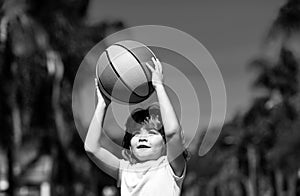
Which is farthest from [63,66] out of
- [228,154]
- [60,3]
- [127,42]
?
[228,154]

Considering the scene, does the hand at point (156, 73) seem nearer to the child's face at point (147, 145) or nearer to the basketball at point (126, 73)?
the basketball at point (126, 73)

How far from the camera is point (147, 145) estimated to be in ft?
12.3

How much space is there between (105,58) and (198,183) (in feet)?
300

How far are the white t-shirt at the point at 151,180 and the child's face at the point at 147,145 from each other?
0.04m

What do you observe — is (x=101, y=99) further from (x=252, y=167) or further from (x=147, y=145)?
(x=252, y=167)

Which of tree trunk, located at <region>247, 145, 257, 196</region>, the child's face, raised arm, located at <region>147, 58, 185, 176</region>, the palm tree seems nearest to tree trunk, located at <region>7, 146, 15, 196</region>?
the palm tree

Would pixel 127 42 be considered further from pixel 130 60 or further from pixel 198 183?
pixel 198 183

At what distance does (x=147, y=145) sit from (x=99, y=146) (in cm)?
29

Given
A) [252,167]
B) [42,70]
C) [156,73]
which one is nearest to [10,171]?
[42,70]

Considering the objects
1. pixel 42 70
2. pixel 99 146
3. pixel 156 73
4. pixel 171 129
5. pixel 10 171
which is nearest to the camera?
pixel 171 129

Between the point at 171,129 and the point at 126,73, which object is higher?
the point at 126,73

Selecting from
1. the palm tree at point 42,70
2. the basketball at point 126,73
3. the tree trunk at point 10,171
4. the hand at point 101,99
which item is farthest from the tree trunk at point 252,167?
the hand at point 101,99

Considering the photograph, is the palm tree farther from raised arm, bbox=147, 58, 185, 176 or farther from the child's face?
raised arm, bbox=147, 58, 185, 176

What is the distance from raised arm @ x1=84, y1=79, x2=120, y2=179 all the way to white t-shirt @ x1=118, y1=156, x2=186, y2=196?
11cm
